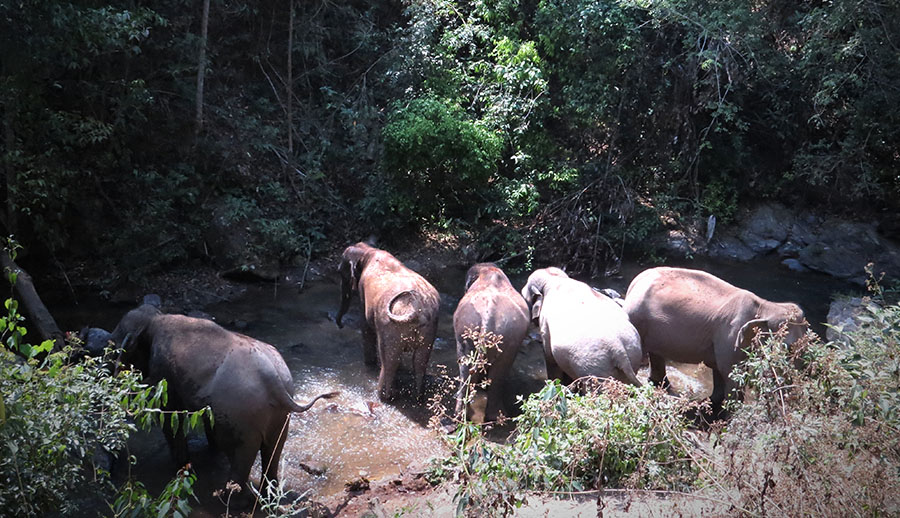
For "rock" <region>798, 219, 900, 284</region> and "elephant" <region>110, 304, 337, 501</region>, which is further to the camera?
"rock" <region>798, 219, 900, 284</region>

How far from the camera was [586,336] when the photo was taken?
6.52 meters

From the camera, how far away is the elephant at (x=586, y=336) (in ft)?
21.0

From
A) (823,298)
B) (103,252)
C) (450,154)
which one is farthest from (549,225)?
(103,252)

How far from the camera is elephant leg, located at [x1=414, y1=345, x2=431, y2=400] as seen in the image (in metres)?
7.34

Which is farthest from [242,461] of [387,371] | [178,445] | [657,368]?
[657,368]

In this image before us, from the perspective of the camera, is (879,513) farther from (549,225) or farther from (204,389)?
(549,225)

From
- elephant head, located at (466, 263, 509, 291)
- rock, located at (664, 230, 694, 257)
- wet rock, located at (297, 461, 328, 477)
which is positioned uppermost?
elephant head, located at (466, 263, 509, 291)

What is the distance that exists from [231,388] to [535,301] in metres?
A: 3.64

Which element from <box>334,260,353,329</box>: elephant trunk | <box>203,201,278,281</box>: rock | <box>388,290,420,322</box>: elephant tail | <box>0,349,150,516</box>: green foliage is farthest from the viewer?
<box>203,201,278,281</box>: rock

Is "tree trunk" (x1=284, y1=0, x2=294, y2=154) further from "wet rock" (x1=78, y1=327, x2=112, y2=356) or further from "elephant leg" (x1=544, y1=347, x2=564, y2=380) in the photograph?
"elephant leg" (x1=544, y1=347, x2=564, y2=380)

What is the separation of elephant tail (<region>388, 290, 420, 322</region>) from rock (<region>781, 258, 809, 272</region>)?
822 centimetres

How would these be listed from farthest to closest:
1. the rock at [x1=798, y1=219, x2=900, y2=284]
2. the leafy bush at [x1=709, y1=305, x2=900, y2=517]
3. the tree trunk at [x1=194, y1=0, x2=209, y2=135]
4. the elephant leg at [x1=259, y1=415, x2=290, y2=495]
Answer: the rock at [x1=798, y1=219, x2=900, y2=284] → the tree trunk at [x1=194, y1=0, x2=209, y2=135] → the elephant leg at [x1=259, y1=415, x2=290, y2=495] → the leafy bush at [x1=709, y1=305, x2=900, y2=517]

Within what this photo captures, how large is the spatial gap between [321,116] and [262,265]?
12.9 ft

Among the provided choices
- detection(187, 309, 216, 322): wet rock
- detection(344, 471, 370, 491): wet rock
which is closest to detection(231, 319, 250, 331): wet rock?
detection(187, 309, 216, 322): wet rock
